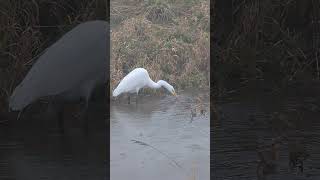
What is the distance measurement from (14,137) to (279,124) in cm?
123

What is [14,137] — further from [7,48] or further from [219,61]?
[219,61]

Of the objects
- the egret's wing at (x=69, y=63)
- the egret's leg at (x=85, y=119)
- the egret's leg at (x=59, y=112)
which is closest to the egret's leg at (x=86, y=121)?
the egret's leg at (x=85, y=119)

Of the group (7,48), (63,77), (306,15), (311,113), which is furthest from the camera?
(306,15)

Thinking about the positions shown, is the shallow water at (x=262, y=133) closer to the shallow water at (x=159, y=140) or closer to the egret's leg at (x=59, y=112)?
the shallow water at (x=159, y=140)

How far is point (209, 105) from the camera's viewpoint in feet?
13.4

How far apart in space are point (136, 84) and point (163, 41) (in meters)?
1.26

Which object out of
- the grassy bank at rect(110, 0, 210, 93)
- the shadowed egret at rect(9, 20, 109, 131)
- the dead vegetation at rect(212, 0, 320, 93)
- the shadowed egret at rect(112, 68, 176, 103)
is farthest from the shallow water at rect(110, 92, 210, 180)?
the grassy bank at rect(110, 0, 210, 93)

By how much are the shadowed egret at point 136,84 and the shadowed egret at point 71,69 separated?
0.13 meters

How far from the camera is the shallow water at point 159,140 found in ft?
9.78

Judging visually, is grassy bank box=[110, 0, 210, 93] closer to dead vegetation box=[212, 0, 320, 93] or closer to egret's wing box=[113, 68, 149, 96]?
dead vegetation box=[212, 0, 320, 93]

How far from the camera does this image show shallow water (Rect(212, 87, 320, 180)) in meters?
2.89

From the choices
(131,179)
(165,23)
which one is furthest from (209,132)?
(165,23)

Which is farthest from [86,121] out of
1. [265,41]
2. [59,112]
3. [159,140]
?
[265,41]

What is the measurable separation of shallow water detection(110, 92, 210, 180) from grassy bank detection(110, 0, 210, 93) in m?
0.61
